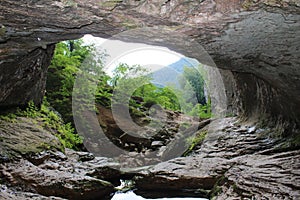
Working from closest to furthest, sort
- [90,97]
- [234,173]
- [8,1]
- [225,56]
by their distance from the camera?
[8,1]
[225,56]
[234,173]
[90,97]

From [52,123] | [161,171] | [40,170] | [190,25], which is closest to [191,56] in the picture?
[190,25]

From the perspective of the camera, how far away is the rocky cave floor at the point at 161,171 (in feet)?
14.0

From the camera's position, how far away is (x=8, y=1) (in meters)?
2.63

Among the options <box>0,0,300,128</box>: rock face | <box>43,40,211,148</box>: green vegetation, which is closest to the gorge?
<box>0,0,300,128</box>: rock face

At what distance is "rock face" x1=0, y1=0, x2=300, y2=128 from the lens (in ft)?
8.65

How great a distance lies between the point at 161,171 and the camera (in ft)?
19.9

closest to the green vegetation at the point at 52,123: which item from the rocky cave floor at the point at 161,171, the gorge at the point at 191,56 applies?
the gorge at the point at 191,56

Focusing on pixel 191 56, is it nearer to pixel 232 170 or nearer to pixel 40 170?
pixel 232 170

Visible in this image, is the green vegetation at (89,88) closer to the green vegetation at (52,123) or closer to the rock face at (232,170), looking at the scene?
the green vegetation at (52,123)

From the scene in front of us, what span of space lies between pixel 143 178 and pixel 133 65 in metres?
9.30

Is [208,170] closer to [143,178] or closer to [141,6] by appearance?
[143,178]

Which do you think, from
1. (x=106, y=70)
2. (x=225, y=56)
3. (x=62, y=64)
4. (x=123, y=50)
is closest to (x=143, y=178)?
(x=225, y=56)

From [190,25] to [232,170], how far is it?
309cm

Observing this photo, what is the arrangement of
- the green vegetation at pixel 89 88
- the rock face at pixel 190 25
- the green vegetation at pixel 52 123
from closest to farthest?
the rock face at pixel 190 25
the green vegetation at pixel 52 123
the green vegetation at pixel 89 88
